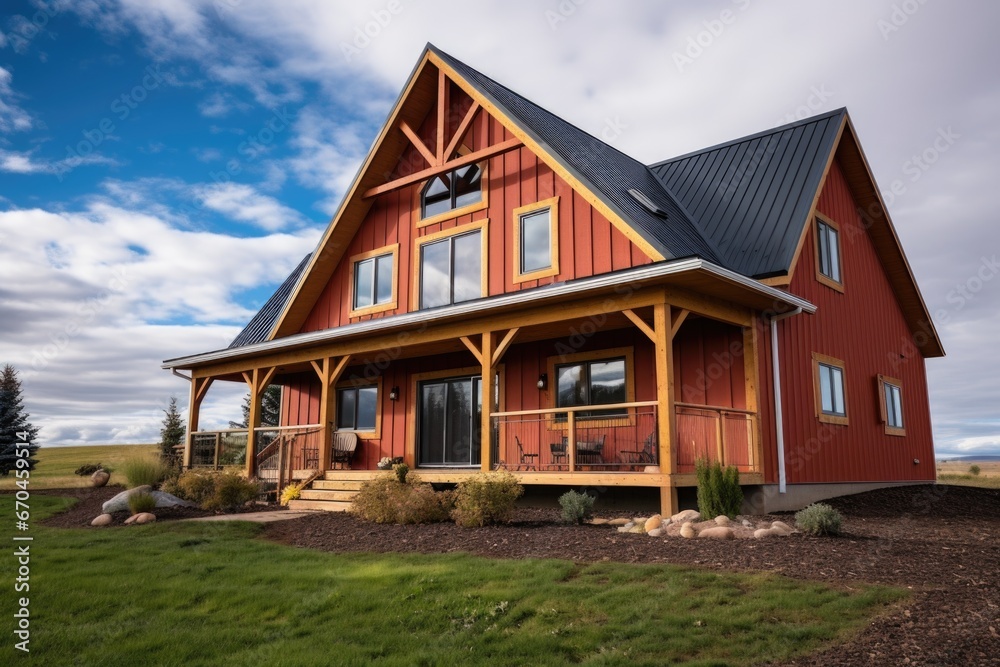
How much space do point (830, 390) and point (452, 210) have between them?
8.15 metres

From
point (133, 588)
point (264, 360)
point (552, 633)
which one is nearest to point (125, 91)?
point (264, 360)

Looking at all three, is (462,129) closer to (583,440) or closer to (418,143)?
(418,143)

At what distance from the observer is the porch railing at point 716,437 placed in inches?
447

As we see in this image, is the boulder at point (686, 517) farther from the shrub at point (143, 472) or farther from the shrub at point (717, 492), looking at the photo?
the shrub at point (143, 472)

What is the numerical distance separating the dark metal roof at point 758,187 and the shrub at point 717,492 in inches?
160

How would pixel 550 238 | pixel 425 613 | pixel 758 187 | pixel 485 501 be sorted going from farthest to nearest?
1. pixel 758 187
2. pixel 550 238
3. pixel 485 501
4. pixel 425 613

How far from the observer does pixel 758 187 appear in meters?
15.2

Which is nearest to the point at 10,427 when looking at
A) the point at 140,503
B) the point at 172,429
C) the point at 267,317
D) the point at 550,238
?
the point at 172,429

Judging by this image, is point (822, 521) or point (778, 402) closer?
point (822, 521)

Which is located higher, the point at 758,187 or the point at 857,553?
the point at 758,187

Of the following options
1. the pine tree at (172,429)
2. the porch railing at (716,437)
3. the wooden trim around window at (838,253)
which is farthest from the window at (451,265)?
the pine tree at (172,429)

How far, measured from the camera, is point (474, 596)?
21.0 ft

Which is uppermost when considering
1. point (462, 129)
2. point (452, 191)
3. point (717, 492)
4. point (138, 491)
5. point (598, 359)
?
point (462, 129)

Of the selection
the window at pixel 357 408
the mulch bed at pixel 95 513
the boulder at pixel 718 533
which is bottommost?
the mulch bed at pixel 95 513
